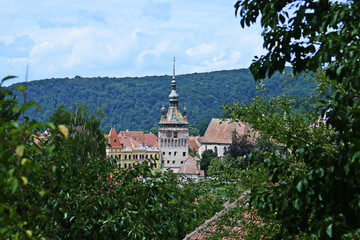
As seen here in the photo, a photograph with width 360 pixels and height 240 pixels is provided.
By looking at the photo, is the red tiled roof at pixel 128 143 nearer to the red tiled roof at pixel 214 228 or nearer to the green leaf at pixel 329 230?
the red tiled roof at pixel 214 228

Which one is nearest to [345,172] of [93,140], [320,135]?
[320,135]

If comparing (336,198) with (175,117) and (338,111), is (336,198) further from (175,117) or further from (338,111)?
(175,117)

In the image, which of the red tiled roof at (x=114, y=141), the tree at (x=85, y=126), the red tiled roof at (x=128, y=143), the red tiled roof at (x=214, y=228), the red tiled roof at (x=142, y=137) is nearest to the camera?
the red tiled roof at (x=214, y=228)

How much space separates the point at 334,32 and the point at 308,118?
18.1ft

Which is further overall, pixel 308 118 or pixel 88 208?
pixel 308 118

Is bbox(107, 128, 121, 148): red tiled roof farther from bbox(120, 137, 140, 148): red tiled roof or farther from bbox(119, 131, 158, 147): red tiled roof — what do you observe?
bbox(119, 131, 158, 147): red tiled roof

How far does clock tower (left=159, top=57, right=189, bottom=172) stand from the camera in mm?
104250

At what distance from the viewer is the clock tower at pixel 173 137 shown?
342ft

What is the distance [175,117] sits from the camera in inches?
4119

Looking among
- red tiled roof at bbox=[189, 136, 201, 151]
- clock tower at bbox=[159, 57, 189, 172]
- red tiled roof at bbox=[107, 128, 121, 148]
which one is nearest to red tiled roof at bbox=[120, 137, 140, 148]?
red tiled roof at bbox=[107, 128, 121, 148]

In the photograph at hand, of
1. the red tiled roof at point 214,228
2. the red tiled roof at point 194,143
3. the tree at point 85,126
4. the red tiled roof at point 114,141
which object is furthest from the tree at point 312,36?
the red tiled roof at point 194,143

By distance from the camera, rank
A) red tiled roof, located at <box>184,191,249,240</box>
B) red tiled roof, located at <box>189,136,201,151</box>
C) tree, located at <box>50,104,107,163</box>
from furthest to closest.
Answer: red tiled roof, located at <box>189,136,201,151</box> < tree, located at <box>50,104,107,163</box> < red tiled roof, located at <box>184,191,249,240</box>

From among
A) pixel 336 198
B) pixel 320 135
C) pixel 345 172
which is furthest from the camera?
pixel 320 135

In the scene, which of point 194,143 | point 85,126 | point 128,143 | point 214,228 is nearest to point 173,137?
point 128,143
